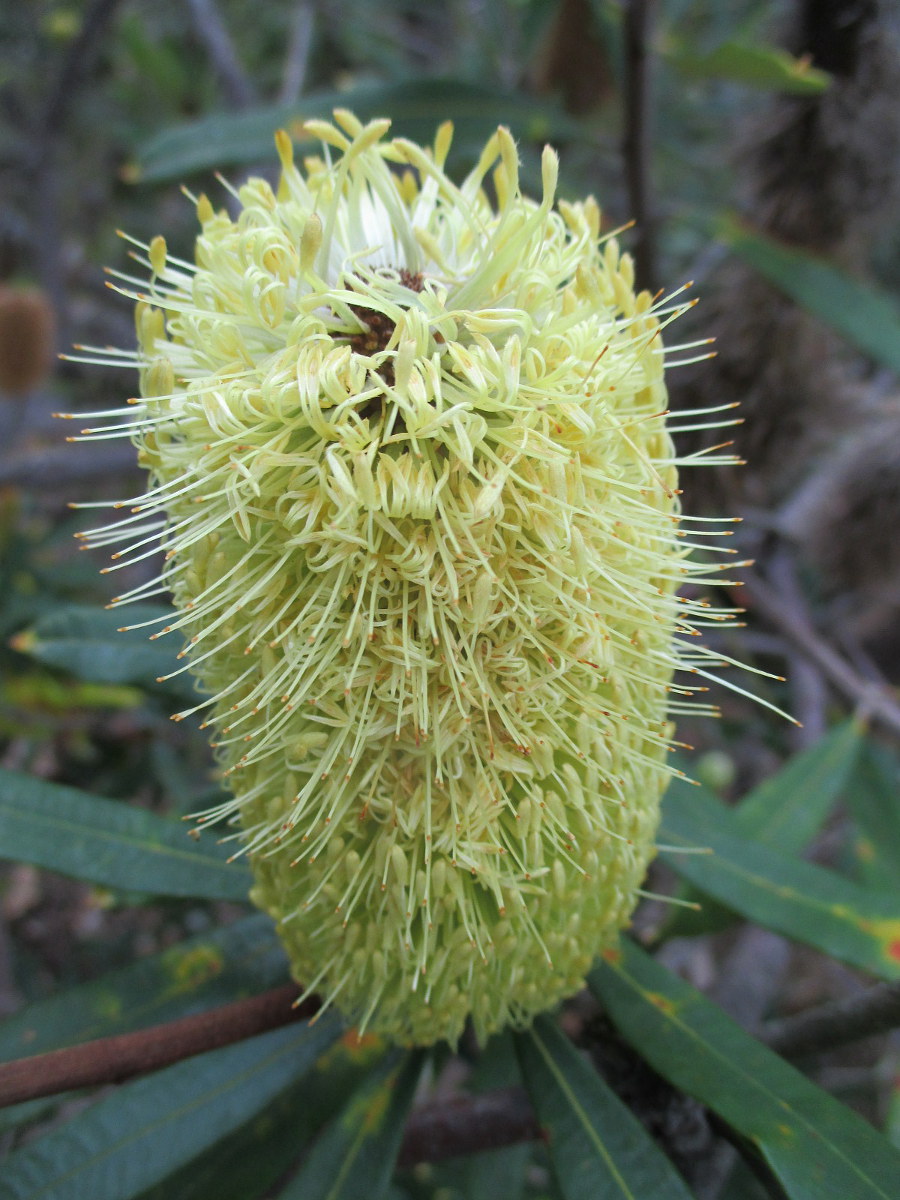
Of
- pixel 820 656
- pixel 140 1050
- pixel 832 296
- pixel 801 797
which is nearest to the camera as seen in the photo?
pixel 140 1050

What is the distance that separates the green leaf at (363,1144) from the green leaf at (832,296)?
6.30ft

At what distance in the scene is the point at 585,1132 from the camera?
1196mm

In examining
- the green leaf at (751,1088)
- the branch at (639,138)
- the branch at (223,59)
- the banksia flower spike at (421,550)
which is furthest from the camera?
the branch at (223,59)

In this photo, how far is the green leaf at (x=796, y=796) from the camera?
179cm

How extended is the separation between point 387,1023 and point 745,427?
2086mm

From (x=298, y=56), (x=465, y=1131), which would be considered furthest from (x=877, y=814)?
(x=298, y=56)

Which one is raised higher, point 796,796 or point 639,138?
point 639,138

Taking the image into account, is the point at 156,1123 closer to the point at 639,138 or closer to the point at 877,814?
the point at 877,814

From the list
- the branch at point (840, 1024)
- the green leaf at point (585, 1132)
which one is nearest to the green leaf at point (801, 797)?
the branch at point (840, 1024)

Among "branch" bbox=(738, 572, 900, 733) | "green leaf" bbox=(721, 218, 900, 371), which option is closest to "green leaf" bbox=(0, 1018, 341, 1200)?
"branch" bbox=(738, 572, 900, 733)

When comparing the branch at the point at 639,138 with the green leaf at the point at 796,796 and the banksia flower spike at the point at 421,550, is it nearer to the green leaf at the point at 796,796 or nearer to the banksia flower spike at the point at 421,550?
the green leaf at the point at 796,796

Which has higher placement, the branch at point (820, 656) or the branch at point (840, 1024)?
the branch at point (820, 656)

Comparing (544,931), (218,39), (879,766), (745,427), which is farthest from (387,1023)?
(218,39)

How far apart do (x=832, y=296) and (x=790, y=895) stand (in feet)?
5.00
